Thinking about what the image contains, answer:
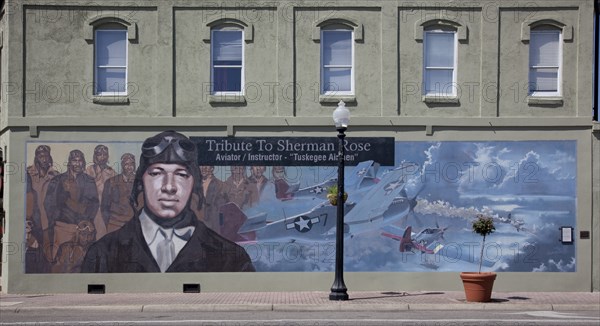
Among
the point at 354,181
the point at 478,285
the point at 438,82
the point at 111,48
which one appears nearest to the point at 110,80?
the point at 111,48

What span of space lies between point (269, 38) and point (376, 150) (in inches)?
155

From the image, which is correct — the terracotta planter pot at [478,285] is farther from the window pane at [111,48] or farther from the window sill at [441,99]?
the window pane at [111,48]

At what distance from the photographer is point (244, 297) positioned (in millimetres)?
21797

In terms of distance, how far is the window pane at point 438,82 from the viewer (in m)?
23.7

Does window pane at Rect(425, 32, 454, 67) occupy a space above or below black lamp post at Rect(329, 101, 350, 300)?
above

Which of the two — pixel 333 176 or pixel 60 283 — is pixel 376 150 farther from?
pixel 60 283

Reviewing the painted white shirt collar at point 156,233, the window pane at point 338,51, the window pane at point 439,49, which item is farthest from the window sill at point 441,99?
the painted white shirt collar at point 156,233

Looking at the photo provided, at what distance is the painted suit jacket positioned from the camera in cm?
2314

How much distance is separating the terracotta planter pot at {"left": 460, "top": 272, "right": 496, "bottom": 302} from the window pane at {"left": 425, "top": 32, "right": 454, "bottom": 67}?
5.90 metres

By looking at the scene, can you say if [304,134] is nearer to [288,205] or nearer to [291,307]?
[288,205]

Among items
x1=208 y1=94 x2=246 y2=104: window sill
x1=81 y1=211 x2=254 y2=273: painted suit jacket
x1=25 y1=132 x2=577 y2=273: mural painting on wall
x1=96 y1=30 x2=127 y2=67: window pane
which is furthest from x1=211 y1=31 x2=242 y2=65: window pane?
x1=81 y1=211 x2=254 y2=273: painted suit jacket

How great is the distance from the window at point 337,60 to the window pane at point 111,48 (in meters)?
5.10

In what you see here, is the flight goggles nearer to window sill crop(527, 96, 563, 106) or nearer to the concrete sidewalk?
the concrete sidewalk

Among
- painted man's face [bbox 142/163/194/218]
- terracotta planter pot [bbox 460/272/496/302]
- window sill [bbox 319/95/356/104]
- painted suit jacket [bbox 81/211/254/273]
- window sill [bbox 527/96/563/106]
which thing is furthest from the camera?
window sill [bbox 527/96/563/106]
